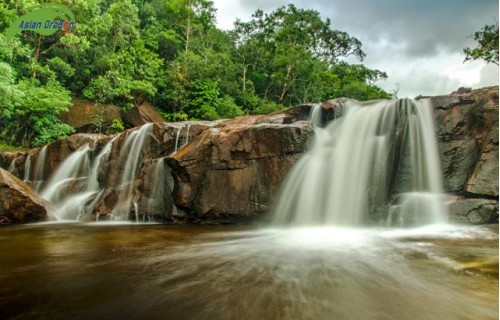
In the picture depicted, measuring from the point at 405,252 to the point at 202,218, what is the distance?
523 cm

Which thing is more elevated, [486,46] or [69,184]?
[486,46]

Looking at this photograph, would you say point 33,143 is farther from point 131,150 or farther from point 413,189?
point 413,189

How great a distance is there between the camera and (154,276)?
3.19 meters

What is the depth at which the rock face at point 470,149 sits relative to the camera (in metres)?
6.44

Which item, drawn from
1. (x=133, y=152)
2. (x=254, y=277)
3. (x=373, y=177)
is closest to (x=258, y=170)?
(x=373, y=177)

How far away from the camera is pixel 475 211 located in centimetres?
633

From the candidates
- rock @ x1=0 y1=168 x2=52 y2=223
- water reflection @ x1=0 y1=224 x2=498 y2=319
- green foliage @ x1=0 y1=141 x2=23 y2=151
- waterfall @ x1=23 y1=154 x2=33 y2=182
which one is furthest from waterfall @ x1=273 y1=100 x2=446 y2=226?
green foliage @ x1=0 y1=141 x2=23 y2=151

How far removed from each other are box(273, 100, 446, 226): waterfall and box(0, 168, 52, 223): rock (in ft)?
23.5

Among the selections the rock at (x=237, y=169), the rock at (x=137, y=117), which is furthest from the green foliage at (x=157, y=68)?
the rock at (x=237, y=169)

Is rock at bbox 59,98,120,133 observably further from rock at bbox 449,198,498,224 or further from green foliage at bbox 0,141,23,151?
rock at bbox 449,198,498,224

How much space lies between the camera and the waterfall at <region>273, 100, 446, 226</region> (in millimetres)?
7105

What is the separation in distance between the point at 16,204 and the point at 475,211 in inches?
476

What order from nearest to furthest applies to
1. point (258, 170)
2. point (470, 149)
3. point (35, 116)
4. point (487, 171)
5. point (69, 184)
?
1. point (487, 171)
2. point (470, 149)
3. point (258, 170)
4. point (69, 184)
5. point (35, 116)

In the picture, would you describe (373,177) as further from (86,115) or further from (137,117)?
(86,115)
